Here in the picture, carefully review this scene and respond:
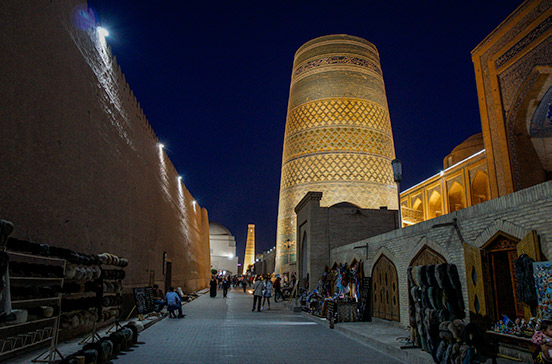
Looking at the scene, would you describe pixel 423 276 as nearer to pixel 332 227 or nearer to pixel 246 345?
pixel 246 345

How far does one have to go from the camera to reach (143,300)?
926cm

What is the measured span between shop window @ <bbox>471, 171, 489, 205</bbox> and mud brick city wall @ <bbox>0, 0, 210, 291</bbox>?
42.5ft

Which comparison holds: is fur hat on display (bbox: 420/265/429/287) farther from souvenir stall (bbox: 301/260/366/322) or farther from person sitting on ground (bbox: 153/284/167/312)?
person sitting on ground (bbox: 153/284/167/312)

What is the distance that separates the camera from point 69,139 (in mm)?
6176

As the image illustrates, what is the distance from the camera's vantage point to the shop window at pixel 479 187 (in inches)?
659

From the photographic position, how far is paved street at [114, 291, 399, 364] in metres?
5.20

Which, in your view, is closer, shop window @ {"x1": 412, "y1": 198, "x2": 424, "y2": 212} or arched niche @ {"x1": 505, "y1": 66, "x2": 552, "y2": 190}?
arched niche @ {"x1": 505, "y1": 66, "x2": 552, "y2": 190}

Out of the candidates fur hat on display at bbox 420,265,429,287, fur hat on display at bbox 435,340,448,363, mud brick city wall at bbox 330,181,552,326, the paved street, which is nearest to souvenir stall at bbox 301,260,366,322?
the paved street

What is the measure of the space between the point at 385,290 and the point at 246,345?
11.3ft

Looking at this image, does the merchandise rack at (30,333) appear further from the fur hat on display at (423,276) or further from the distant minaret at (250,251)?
the distant minaret at (250,251)

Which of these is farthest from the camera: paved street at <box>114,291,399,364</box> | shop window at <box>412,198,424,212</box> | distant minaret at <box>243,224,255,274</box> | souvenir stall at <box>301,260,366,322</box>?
distant minaret at <box>243,224,255,274</box>

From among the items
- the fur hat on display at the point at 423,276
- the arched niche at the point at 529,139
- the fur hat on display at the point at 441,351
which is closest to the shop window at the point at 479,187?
the arched niche at the point at 529,139

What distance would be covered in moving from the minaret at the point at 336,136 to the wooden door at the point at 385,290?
963 centimetres

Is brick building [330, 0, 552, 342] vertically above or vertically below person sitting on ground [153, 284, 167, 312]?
above
